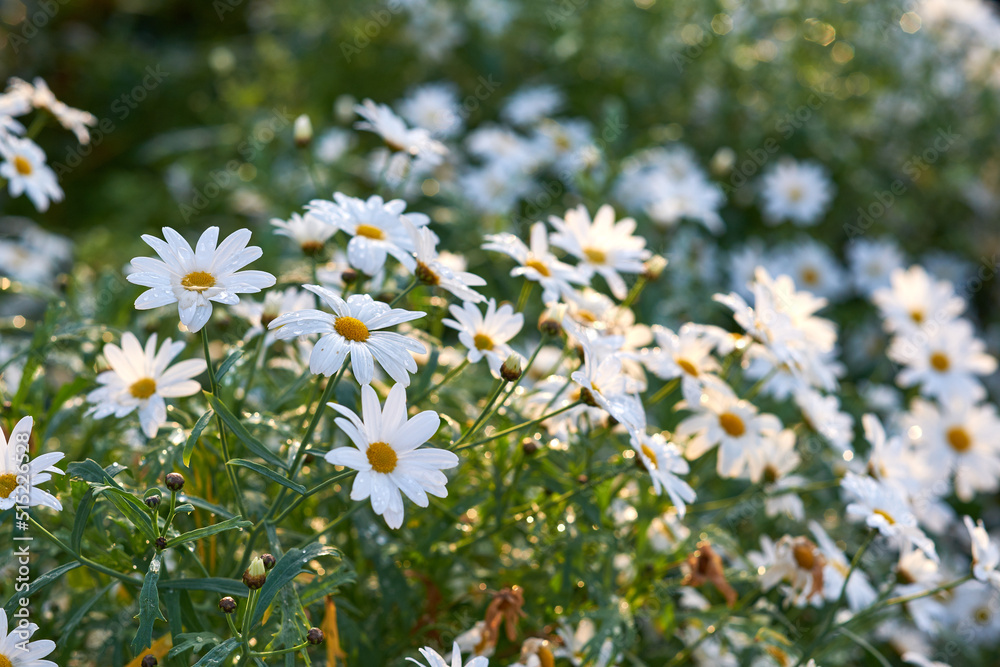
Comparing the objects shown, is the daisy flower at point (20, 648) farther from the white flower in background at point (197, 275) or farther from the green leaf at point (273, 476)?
the white flower in background at point (197, 275)

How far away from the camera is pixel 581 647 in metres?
1.34

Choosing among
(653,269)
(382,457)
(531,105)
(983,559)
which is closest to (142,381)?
(382,457)

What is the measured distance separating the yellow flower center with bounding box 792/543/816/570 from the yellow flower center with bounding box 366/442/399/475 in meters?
0.79

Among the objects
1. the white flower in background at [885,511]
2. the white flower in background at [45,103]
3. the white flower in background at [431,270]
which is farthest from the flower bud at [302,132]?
the white flower in background at [885,511]

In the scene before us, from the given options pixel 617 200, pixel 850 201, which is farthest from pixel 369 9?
pixel 850 201

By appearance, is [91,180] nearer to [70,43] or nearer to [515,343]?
[70,43]

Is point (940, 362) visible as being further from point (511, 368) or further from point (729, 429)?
point (511, 368)

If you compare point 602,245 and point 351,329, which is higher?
point 351,329

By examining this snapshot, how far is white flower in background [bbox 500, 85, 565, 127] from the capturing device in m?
2.94

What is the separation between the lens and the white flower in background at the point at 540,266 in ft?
4.29

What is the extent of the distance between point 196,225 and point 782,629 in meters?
2.65

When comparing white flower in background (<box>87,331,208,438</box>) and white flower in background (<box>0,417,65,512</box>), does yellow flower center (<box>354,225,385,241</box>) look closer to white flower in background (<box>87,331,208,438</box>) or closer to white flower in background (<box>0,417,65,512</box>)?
white flower in background (<box>87,331,208,438</box>)

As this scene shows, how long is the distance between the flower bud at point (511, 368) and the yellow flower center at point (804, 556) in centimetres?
67

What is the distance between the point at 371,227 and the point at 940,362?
1.71 meters
